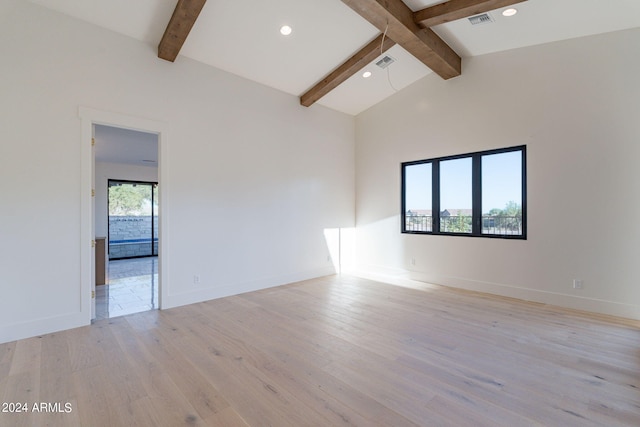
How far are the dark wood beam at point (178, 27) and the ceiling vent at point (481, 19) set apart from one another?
126 inches

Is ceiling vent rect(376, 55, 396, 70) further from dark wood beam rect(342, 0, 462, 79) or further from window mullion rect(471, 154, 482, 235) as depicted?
window mullion rect(471, 154, 482, 235)

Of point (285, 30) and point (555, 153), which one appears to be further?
point (555, 153)

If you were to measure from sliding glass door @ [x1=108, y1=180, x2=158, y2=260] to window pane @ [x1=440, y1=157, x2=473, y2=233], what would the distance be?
323 inches

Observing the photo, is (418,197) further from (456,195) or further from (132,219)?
(132,219)

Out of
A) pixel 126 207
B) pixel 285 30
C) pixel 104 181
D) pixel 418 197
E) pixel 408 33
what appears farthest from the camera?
pixel 126 207

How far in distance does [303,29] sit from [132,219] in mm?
7775

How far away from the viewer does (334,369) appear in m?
2.41

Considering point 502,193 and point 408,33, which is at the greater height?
point 408,33

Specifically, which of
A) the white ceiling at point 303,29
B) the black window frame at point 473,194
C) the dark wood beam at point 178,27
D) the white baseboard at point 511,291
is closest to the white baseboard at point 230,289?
the white baseboard at point 511,291

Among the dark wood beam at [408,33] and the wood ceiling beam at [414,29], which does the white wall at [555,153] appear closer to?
the dark wood beam at [408,33]

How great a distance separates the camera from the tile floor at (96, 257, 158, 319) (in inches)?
154

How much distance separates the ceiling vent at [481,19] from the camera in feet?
Answer: 12.1

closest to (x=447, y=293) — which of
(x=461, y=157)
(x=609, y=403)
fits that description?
(x=461, y=157)

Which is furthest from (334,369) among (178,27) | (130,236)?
(130,236)
